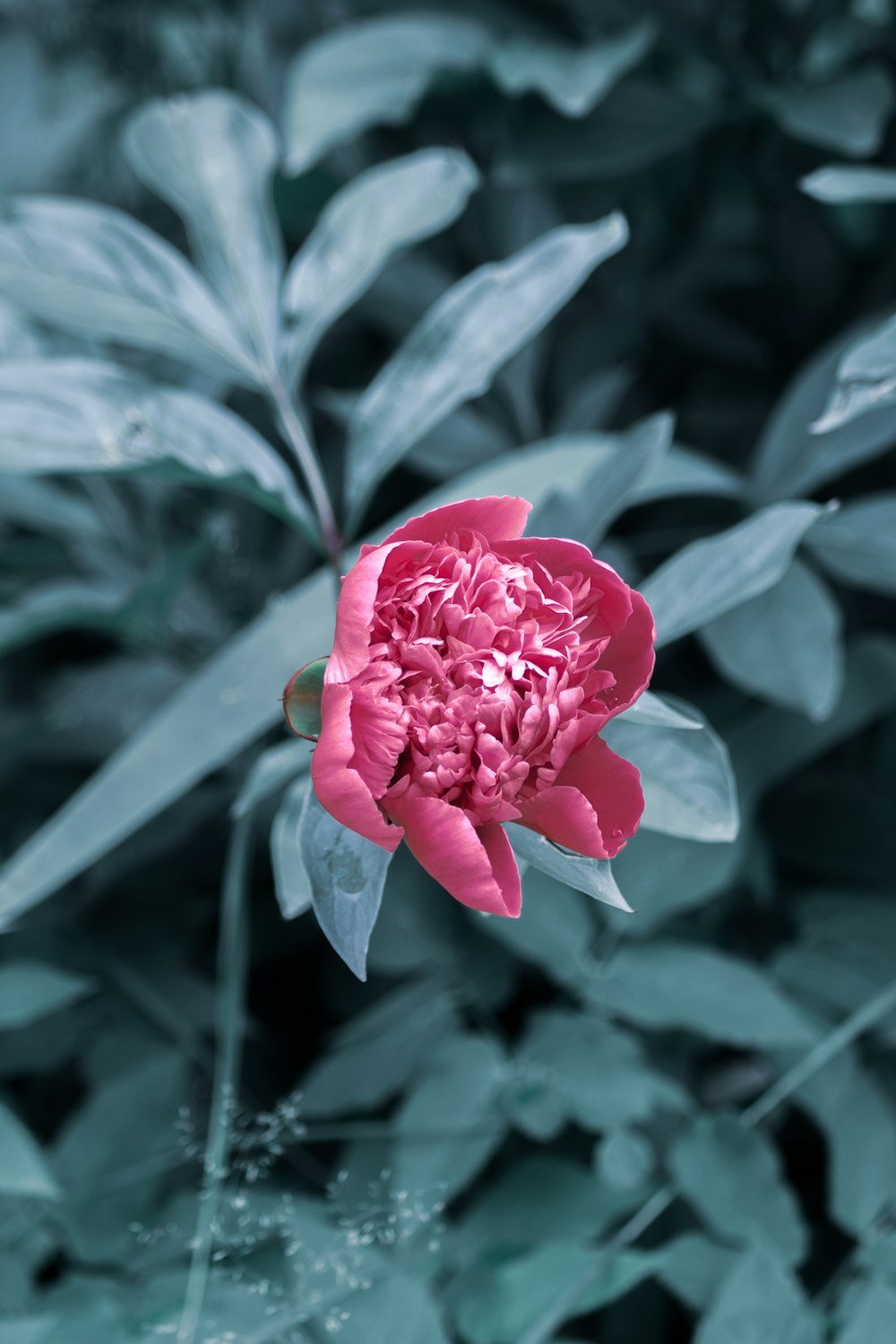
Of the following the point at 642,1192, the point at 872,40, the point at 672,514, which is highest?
the point at 872,40

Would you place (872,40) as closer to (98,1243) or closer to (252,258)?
(252,258)

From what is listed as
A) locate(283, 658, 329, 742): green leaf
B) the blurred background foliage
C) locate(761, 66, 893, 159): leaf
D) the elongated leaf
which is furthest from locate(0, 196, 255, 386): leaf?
locate(761, 66, 893, 159): leaf

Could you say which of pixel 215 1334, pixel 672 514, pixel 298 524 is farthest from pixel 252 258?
pixel 215 1334

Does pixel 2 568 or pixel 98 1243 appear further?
pixel 2 568

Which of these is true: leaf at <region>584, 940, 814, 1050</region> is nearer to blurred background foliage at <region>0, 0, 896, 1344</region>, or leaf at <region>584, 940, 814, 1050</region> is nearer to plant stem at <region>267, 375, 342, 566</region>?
blurred background foliage at <region>0, 0, 896, 1344</region>

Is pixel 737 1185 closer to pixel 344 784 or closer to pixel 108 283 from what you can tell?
pixel 344 784

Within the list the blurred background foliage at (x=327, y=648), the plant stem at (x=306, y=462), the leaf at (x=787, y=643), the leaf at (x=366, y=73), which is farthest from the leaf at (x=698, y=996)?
the leaf at (x=366, y=73)

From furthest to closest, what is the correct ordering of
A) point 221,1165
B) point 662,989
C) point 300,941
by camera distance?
point 300,941, point 662,989, point 221,1165
